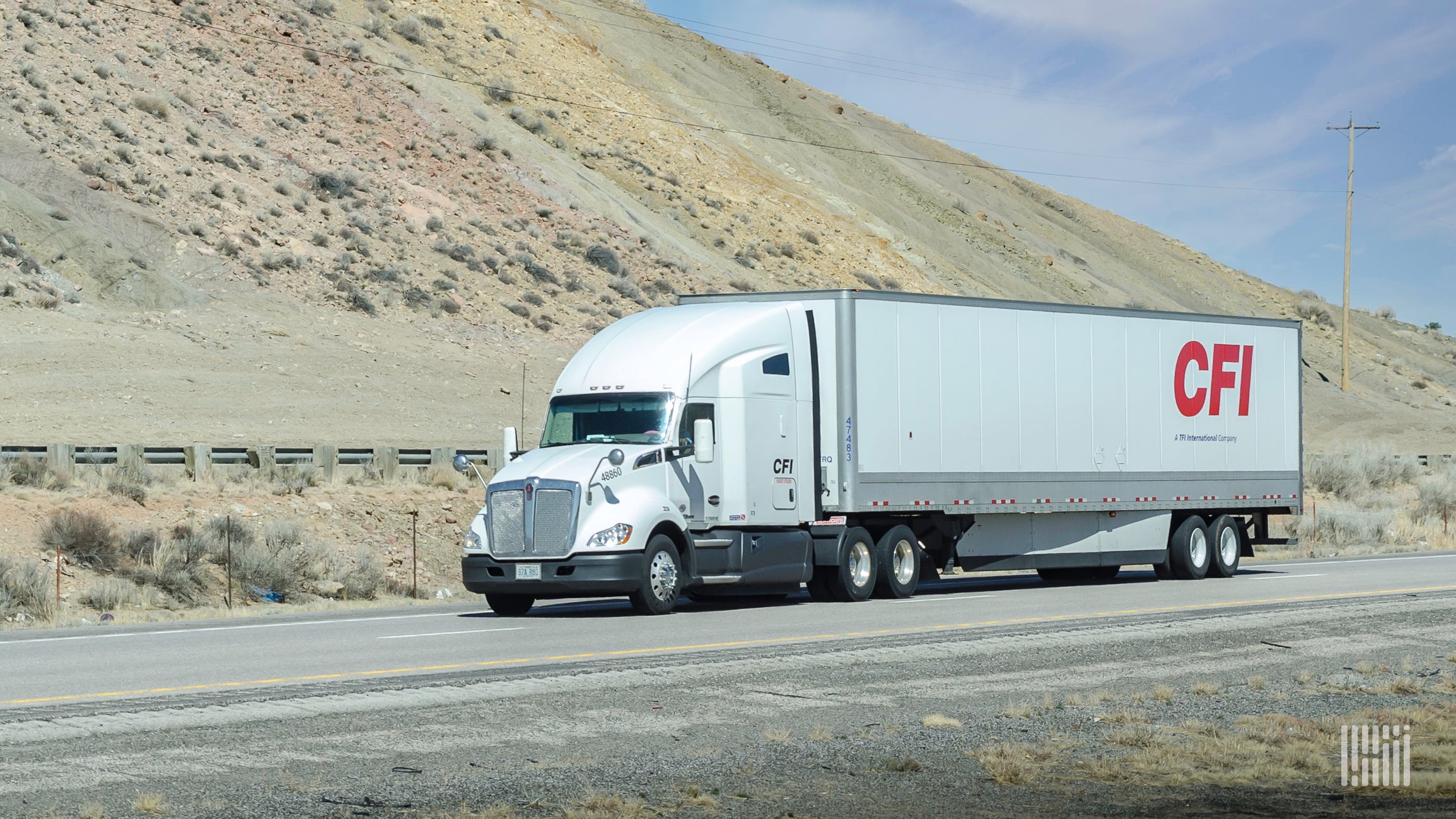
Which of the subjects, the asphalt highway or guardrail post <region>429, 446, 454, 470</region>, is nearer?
the asphalt highway

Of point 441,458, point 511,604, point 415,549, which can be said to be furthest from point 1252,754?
point 441,458

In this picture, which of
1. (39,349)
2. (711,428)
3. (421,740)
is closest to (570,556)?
(711,428)

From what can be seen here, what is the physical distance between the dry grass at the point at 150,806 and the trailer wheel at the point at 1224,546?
66.4 feet

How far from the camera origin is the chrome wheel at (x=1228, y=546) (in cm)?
2581

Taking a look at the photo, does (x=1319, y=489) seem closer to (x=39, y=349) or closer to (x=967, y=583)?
(x=967, y=583)

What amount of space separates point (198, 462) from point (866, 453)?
53.1 ft

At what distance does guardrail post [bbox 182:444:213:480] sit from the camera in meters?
31.7

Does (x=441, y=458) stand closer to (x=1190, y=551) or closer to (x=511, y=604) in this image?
(x=511, y=604)

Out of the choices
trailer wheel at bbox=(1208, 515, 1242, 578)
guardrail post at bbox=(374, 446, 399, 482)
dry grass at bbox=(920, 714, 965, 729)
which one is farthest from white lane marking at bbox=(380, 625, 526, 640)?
guardrail post at bbox=(374, 446, 399, 482)

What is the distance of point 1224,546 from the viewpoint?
2594 cm

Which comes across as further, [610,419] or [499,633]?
[610,419]

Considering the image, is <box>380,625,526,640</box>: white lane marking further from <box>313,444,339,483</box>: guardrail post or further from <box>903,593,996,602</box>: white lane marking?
<box>313,444,339,483</box>: guardrail post

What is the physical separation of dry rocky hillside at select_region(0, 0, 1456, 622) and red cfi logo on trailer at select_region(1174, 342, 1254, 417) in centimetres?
1468

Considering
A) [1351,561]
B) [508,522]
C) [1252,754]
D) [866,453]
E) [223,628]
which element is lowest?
[1351,561]
